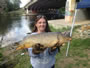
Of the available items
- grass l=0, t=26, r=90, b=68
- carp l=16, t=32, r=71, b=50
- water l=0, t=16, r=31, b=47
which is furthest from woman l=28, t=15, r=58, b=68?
water l=0, t=16, r=31, b=47

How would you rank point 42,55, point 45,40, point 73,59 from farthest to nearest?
point 73,59 → point 42,55 → point 45,40

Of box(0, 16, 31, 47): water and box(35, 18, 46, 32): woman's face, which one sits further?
box(0, 16, 31, 47): water

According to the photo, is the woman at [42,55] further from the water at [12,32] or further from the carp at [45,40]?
the water at [12,32]

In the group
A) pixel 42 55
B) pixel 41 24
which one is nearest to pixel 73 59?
pixel 42 55

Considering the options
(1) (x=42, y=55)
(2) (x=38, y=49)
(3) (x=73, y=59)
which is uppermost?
(2) (x=38, y=49)

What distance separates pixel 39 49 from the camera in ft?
5.31

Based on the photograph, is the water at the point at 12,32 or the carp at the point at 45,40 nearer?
the carp at the point at 45,40

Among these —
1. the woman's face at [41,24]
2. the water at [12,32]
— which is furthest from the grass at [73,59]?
the water at [12,32]

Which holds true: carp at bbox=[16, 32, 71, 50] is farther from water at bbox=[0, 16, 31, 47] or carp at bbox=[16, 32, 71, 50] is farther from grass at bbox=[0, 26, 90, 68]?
water at bbox=[0, 16, 31, 47]

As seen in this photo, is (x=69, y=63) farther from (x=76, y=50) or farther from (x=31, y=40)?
(x=31, y=40)

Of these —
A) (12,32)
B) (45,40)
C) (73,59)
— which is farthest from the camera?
(12,32)

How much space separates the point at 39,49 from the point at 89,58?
3.08 metres

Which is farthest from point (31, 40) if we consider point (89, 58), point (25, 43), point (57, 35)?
point (89, 58)

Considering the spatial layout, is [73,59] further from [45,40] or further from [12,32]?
[12,32]
